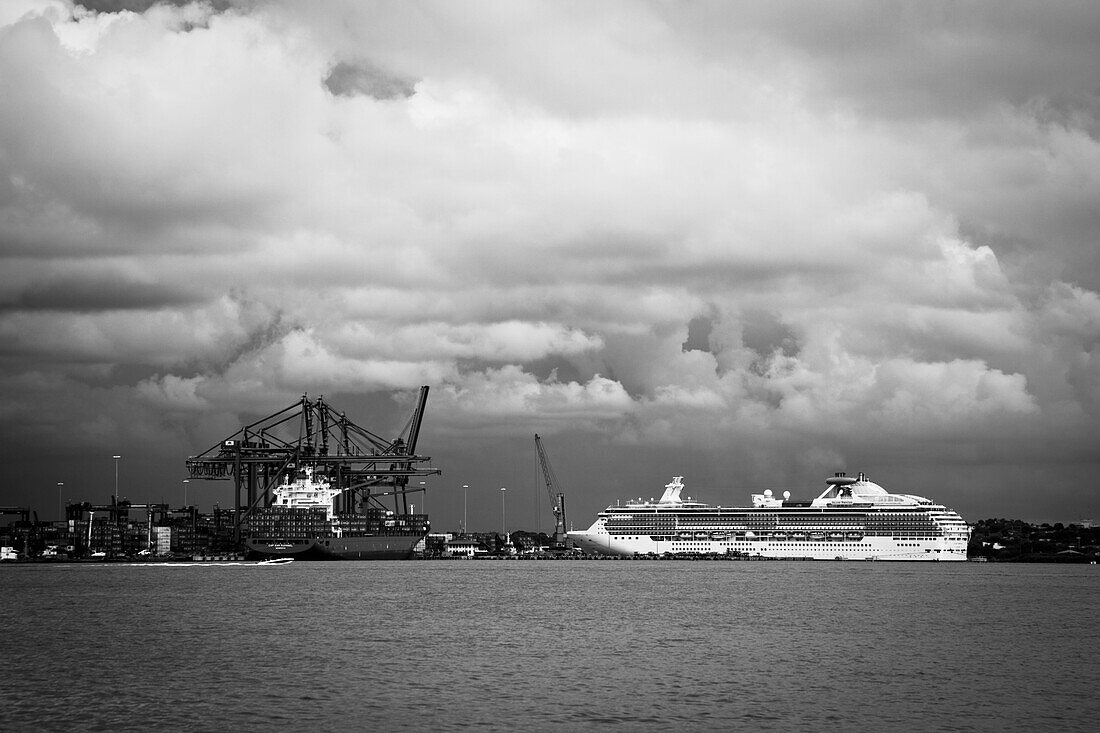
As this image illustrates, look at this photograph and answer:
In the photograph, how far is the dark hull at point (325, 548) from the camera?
481 feet

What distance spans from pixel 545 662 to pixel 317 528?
108 meters

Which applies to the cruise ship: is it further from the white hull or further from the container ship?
the container ship

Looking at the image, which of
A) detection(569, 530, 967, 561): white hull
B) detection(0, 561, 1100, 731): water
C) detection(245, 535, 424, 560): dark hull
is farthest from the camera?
detection(569, 530, 967, 561): white hull

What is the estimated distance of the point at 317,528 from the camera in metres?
147

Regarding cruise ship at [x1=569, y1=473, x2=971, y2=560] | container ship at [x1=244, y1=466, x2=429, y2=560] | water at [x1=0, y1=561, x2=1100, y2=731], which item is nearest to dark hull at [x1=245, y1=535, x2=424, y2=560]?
container ship at [x1=244, y1=466, x2=429, y2=560]

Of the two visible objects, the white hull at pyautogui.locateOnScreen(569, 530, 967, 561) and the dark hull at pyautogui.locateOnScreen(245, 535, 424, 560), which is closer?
the dark hull at pyautogui.locateOnScreen(245, 535, 424, 560)

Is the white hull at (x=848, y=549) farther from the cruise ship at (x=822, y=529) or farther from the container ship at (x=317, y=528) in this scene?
the container ship at (x=317, y=528)

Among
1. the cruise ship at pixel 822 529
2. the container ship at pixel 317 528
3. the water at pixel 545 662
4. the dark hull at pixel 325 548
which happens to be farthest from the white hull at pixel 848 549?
the water at pixel 545 662

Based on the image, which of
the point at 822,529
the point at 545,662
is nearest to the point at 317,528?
the point at 822,529

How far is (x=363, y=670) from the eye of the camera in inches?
1570

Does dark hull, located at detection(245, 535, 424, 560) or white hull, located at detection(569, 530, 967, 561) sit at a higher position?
dark hull, located at detection(245, 535, 424, 560)

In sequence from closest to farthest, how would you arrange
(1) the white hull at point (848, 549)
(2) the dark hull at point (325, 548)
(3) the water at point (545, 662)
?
(3) the water at point (545, 662)
(2) the dark hull at point (325, 548)
(1) the white hull at point (848, 549)

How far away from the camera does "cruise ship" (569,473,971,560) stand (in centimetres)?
15738

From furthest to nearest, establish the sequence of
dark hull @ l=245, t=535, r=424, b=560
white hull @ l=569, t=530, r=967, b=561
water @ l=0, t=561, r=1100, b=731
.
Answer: white hull @ l=569, t=530, r=967, b=561
dark hull @ l=245, t=535, r=424, b=560
water @ l=0, t=561, r=1100, b=731
